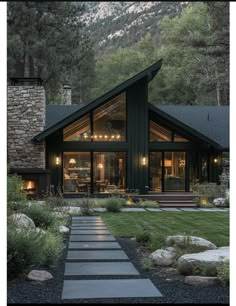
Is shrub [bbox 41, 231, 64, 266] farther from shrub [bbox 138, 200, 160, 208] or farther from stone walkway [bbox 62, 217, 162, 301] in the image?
shrub [bbox 138, 200, 160, 208]

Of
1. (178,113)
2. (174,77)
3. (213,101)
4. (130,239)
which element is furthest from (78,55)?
(130,239)

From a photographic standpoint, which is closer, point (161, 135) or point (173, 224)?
point (173, 224)

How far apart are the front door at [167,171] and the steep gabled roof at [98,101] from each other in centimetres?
305

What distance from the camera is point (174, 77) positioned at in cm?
3319

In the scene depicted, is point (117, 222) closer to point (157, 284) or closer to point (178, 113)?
point (157, 284)

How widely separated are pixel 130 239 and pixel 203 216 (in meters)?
4.81

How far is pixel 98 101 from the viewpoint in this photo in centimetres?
1753

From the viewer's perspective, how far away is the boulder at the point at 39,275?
5.29 metres

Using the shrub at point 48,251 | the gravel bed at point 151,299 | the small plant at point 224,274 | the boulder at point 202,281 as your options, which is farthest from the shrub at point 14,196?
the small plant at point 224,274

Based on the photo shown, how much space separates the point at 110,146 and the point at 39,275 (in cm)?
1291

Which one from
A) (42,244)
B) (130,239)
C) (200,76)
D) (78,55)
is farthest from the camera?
(200,76)

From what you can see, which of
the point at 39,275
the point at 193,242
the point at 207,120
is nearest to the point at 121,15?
the point at 39,275

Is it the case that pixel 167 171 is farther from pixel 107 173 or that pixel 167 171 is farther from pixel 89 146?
pixel 89 146

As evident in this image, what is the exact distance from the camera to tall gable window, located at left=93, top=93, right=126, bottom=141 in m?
18.1
